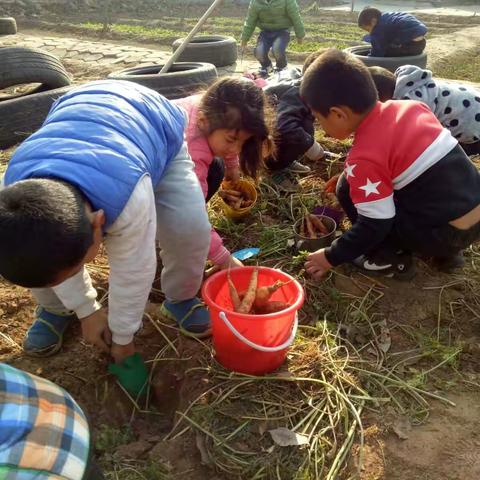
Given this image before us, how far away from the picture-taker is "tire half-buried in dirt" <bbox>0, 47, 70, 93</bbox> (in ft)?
13.2

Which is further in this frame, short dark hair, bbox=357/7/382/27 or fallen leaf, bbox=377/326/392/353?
short dark hair, bbox=357/7/382/27

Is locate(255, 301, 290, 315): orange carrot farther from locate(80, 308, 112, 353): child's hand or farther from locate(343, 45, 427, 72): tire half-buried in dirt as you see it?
locate(343, 45, 427, 72): tire half-buried in dirt

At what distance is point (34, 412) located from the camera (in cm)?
116

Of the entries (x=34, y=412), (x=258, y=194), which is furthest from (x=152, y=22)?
(x=34, y=412)

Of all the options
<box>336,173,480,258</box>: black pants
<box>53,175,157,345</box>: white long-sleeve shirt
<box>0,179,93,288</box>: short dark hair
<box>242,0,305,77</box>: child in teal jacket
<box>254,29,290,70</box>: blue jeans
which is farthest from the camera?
<box>254,29,290,70</box>: blue jeans

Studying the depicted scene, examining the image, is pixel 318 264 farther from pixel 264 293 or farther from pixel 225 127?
pixel 225 127

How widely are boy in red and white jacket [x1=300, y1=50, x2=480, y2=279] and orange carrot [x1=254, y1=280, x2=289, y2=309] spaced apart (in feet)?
1.35

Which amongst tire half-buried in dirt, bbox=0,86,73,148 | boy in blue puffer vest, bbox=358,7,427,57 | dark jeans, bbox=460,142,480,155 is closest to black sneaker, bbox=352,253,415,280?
dark jeans, bbox=460,142,480,155

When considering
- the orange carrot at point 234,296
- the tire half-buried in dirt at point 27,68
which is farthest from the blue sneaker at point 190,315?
the tire half-buried in dirt at point 27,68

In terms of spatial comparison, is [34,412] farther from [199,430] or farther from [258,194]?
[258,194]

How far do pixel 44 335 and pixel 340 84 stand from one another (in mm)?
1512

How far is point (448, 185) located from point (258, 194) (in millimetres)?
1197

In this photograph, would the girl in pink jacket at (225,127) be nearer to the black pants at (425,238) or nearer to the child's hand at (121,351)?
the child's hand at (121,351)

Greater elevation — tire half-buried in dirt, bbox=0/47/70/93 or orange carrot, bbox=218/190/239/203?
tire half-buried in dirt, bbox=0/47/70/93
